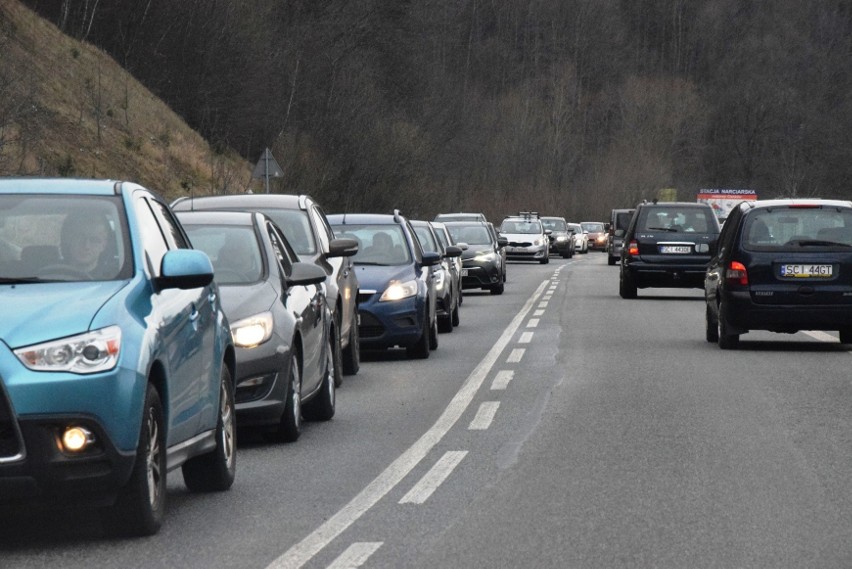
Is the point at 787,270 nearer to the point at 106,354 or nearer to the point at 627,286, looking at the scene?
the point at 106,354

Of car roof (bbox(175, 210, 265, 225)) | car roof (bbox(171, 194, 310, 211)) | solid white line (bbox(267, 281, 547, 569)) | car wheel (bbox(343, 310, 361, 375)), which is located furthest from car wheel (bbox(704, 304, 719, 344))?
car roof (bbox(175, 210, 265, 225))

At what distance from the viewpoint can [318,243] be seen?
611 inches

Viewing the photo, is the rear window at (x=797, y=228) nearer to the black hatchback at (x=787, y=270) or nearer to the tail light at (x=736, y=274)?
the black hatchback at (x=787, y=270)

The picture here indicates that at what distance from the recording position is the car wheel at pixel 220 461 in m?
8.94

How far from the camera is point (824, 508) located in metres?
8.39

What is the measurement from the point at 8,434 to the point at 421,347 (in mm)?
11436

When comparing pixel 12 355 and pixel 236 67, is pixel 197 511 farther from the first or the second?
pixel 236 67

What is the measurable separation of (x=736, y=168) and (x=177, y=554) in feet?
455

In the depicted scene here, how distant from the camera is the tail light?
18438mm

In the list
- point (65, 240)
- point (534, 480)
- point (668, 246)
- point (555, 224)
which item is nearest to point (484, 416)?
point (534, 480)

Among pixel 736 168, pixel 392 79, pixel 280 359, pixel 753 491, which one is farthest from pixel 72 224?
pixel 736 168

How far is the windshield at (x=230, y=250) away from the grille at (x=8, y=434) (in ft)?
15.6

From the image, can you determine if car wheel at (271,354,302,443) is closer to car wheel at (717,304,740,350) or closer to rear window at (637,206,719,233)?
car wheel at (717,304,740,350)

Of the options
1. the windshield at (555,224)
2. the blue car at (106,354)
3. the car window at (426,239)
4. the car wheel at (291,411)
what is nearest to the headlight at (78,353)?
the blue car at (106,354)
